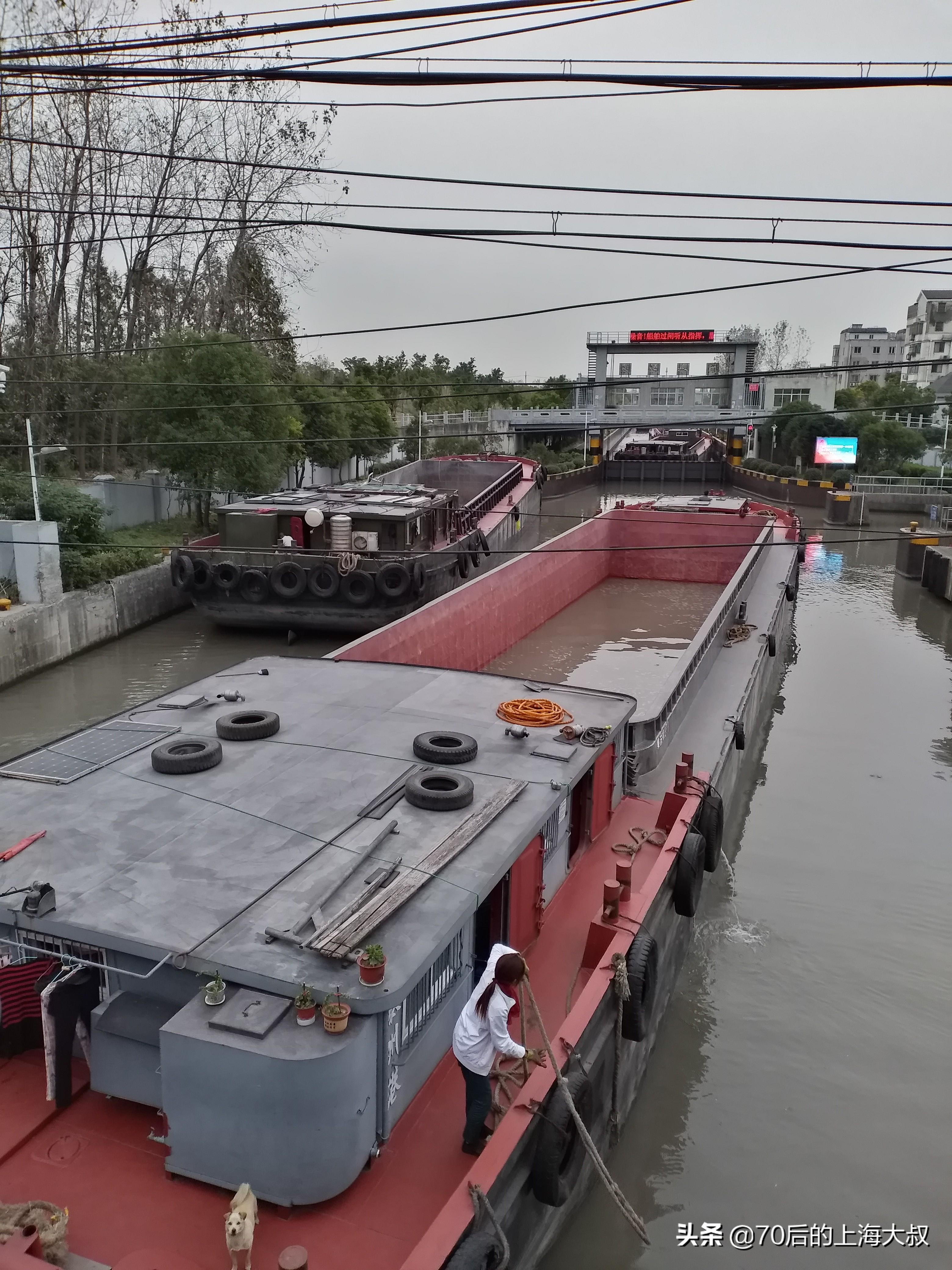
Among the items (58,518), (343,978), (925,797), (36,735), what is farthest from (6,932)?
(58,518)

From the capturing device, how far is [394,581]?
684 inches

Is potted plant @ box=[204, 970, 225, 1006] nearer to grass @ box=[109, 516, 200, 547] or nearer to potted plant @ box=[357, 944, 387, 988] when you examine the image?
potted plant @ box=[357, 944, 387, 988]

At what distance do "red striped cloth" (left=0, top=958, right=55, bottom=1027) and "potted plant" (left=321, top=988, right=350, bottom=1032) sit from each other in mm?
1784

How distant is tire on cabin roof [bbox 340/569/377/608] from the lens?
1720 cm

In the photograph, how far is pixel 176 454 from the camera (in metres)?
23.2

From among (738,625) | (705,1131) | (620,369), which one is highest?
(620,369)

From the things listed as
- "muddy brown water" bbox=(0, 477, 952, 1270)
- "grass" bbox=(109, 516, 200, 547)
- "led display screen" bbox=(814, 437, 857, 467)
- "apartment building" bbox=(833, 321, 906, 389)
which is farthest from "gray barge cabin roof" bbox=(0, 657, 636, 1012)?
"apartment building" bbox=(833, 321, 906, 389)

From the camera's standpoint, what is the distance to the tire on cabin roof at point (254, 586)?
17.4 m

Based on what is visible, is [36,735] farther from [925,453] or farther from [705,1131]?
[925,453]

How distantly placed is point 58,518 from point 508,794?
15047 millimetres

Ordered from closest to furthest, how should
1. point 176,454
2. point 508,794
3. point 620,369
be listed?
point 508,794 → point 176,454 → point 620,369

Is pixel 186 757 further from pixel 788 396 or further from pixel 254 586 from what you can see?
pixel 788 396

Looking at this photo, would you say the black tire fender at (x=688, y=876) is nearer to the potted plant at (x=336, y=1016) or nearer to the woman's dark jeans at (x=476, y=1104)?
the woman's dark jeans at (x=476, y=1104)

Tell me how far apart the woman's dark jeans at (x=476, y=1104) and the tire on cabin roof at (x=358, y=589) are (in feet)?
43.7
